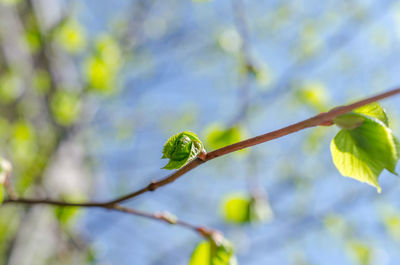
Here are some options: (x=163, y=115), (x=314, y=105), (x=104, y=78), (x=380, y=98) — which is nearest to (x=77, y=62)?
(x=163, y=115)

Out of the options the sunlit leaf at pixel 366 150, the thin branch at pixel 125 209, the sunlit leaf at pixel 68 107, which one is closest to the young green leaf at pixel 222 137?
the thin branch at pixel 125 209

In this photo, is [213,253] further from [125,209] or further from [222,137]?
[222,137]

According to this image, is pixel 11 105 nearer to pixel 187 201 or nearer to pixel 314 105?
pixel 187 201

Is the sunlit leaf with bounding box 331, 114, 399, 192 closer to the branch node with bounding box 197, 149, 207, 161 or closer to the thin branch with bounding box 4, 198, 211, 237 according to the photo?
the branch node with bounding box 197, 149, 207, 161

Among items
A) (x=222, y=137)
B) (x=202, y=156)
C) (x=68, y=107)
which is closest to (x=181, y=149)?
(x=202, y=156)

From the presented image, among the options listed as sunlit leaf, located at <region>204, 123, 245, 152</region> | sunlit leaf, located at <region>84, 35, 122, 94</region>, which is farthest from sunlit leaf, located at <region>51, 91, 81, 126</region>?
sunlit leaf, located at <region>204, 123, 245, 152</region>

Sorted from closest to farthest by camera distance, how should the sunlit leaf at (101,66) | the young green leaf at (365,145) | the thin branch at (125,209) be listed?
1. the young green leaf at (365,145)
2. the thin branch at (125,209)
3. the sunlit leaf at (101,66)

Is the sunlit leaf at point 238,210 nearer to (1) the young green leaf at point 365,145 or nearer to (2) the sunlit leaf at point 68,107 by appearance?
(1) the young green leaf at point 365,145
